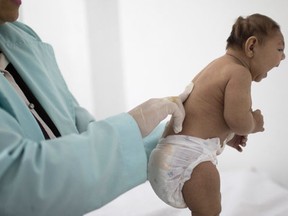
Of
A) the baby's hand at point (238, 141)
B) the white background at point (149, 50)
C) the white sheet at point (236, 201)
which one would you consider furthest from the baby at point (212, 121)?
the white background at point (149, 50)

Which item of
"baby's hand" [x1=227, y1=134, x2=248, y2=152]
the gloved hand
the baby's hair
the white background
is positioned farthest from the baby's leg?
the white background

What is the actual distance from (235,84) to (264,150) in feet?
3.43

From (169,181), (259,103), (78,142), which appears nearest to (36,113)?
(78,142)

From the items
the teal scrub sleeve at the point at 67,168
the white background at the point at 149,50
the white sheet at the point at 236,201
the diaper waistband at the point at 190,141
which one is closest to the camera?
the teal scrub sleeve at the point at 67,168

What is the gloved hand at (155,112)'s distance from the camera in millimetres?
702

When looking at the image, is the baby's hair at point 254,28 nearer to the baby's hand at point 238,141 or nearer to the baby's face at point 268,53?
the baby's face at point 268,53

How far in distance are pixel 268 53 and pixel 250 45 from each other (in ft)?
0.19

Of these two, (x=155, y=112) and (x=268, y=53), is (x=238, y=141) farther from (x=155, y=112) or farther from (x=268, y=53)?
(x=155, y=112)

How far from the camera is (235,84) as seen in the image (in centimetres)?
78

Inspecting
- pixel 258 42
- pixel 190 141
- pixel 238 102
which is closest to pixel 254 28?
pixel 258 42

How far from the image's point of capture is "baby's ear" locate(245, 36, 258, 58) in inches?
32.4

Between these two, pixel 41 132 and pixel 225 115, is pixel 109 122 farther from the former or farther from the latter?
pixel 225 115

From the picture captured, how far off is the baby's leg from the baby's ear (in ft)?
1.07

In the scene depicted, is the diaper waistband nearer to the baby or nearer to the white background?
the baby
